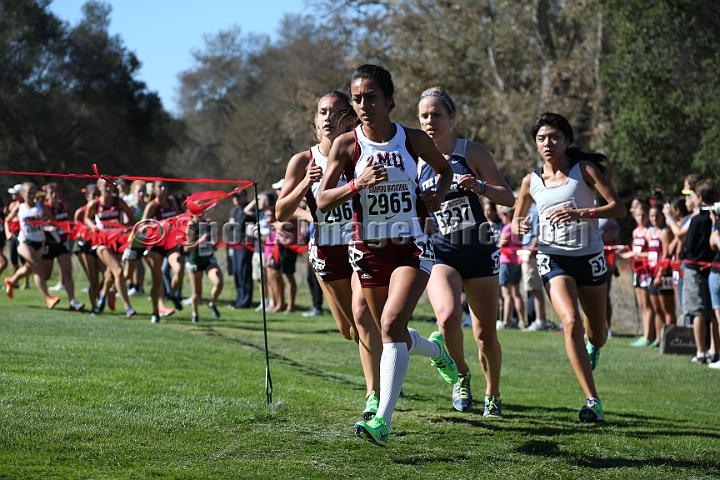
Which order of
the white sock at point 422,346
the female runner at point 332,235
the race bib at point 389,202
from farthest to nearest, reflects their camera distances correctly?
the white sock at point 422,346 < the female runner at point 332,235 < the race bib at point 389,202

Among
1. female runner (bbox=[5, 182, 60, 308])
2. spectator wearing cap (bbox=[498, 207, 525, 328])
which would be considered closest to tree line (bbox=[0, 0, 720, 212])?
spectator wearing cap (bbox=[498, 207, 525, 328])

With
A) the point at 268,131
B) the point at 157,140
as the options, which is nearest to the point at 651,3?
the point at 268,131

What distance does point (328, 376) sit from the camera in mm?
8961

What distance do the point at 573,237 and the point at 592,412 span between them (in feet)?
4.68

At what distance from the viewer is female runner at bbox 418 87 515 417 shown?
6660 millimetres

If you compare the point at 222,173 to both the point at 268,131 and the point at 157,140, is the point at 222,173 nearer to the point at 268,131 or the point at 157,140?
the point at 157,140

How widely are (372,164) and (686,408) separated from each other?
4.92 metres

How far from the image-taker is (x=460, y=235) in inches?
265

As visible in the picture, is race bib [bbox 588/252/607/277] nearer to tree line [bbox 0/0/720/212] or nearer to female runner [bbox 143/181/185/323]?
female runner [bbox 143/181/185/323]

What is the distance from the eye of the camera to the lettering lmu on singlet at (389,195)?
5.39 meters

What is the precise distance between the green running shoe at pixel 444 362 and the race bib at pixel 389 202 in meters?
1.55

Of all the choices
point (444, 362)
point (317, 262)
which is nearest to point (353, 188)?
point (317, 262)

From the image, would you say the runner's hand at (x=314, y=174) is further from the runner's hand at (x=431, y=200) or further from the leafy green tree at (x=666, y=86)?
the leafy green tree at (x=666, y=86)

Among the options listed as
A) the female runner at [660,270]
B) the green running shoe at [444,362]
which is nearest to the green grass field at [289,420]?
the green running shoe at [444,362]
